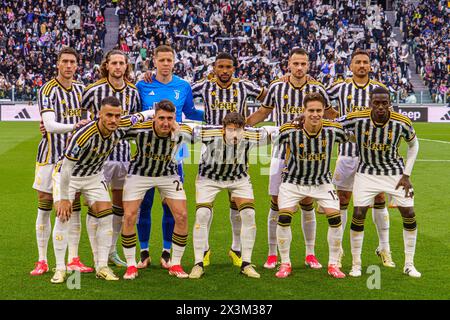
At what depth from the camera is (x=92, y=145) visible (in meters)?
6.76

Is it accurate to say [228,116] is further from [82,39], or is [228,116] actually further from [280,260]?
[82,39]

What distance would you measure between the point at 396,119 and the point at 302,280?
1.93 m

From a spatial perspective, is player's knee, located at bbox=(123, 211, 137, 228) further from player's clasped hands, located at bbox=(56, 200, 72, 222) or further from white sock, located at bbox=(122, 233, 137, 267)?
player's clasped hands, located at bbox=(56, 200, 72, 222)

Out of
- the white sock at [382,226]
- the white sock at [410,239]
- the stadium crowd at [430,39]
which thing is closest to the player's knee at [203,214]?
the white sock at [382,226]

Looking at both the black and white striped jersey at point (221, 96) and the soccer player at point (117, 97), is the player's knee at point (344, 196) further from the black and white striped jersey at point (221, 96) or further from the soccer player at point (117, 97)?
the soccer player at point (117, 97)

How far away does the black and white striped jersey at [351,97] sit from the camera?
7.82 m

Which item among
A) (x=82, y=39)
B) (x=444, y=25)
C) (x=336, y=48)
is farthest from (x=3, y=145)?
(x=444, y=25)

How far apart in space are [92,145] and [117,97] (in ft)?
2.76

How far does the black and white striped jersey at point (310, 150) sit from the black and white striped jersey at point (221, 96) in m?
0.90

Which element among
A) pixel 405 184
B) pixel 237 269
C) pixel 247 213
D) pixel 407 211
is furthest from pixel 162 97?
pixel 407 211

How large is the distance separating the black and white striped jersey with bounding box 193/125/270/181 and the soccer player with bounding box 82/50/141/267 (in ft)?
2.80

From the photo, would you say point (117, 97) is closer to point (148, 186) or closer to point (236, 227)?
point (148, 186)

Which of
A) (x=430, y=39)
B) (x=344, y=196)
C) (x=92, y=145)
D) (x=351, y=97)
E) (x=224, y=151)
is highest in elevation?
(x=430, y=39)

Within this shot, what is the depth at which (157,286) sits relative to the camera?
6.63 metres
